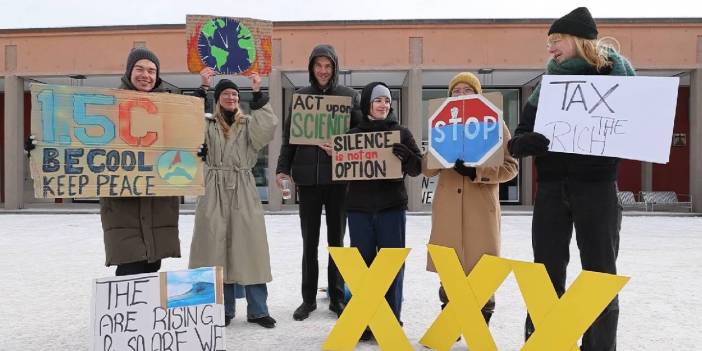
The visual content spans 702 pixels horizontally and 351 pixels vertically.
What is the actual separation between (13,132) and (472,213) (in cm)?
1986

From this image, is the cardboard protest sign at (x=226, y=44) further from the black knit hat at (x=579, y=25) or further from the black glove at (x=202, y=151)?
the black knit hat at (x=579, y=25)

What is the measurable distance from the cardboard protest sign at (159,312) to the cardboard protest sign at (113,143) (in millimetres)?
561

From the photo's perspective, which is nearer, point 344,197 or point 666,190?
point 344,197

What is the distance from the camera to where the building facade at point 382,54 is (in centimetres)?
1772

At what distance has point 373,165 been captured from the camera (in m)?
3.76

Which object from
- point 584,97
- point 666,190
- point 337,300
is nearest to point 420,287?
point 337,300

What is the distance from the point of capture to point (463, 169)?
3.49 m

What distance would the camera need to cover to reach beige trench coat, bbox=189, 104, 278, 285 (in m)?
3.99

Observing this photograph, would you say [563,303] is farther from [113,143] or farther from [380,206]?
[113,143]

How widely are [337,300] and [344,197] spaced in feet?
2.90

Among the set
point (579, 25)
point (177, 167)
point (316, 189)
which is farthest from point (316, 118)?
point (579, 25)

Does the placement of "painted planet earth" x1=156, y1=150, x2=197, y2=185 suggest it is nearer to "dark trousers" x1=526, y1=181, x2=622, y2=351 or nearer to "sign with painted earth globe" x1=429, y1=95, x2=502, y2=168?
"sign with painted earth globe" x1=429, y1=95, x2=502, y2=168

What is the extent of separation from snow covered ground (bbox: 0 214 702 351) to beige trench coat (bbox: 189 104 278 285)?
498mm

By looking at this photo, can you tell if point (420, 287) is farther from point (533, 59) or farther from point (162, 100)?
point (533, 59)
